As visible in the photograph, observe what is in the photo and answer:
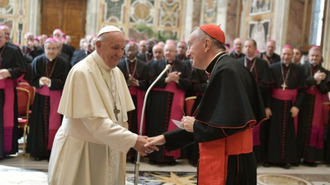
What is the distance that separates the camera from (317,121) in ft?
23.0

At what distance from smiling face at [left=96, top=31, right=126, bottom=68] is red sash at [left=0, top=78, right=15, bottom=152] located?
12.0 feet

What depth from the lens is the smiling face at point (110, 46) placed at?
2955 millimetres

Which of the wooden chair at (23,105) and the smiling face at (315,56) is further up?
the smiling face at (315,56)

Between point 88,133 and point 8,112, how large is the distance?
373 centimetres

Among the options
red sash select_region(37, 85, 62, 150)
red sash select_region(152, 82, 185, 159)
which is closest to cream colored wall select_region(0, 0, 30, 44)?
red sash select_region(37, 85, 62, 150)

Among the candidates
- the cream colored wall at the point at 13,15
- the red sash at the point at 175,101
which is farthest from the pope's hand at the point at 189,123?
the cream colored wall at the point at 13,15

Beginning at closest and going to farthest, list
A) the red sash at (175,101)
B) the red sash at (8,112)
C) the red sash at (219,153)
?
the red sash at (219,153) < the red sash at (8,112) < the red sash at (175,101)

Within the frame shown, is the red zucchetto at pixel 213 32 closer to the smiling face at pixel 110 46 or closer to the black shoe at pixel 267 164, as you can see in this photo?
the smiling face at pixel 110 46

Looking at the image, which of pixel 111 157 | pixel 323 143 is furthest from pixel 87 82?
pixel 323 143

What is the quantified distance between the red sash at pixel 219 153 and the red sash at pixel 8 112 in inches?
171

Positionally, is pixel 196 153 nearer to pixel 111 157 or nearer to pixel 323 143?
pixel 323 143

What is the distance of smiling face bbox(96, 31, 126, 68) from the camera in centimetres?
296

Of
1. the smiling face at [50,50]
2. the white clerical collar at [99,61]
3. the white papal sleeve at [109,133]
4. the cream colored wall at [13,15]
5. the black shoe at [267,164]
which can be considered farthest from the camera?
the cream colored wall at [13,15]

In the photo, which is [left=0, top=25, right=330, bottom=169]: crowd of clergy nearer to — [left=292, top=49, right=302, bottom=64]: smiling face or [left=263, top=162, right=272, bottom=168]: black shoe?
[left=263, top=162, right=272, bottom=168]: black shoe
